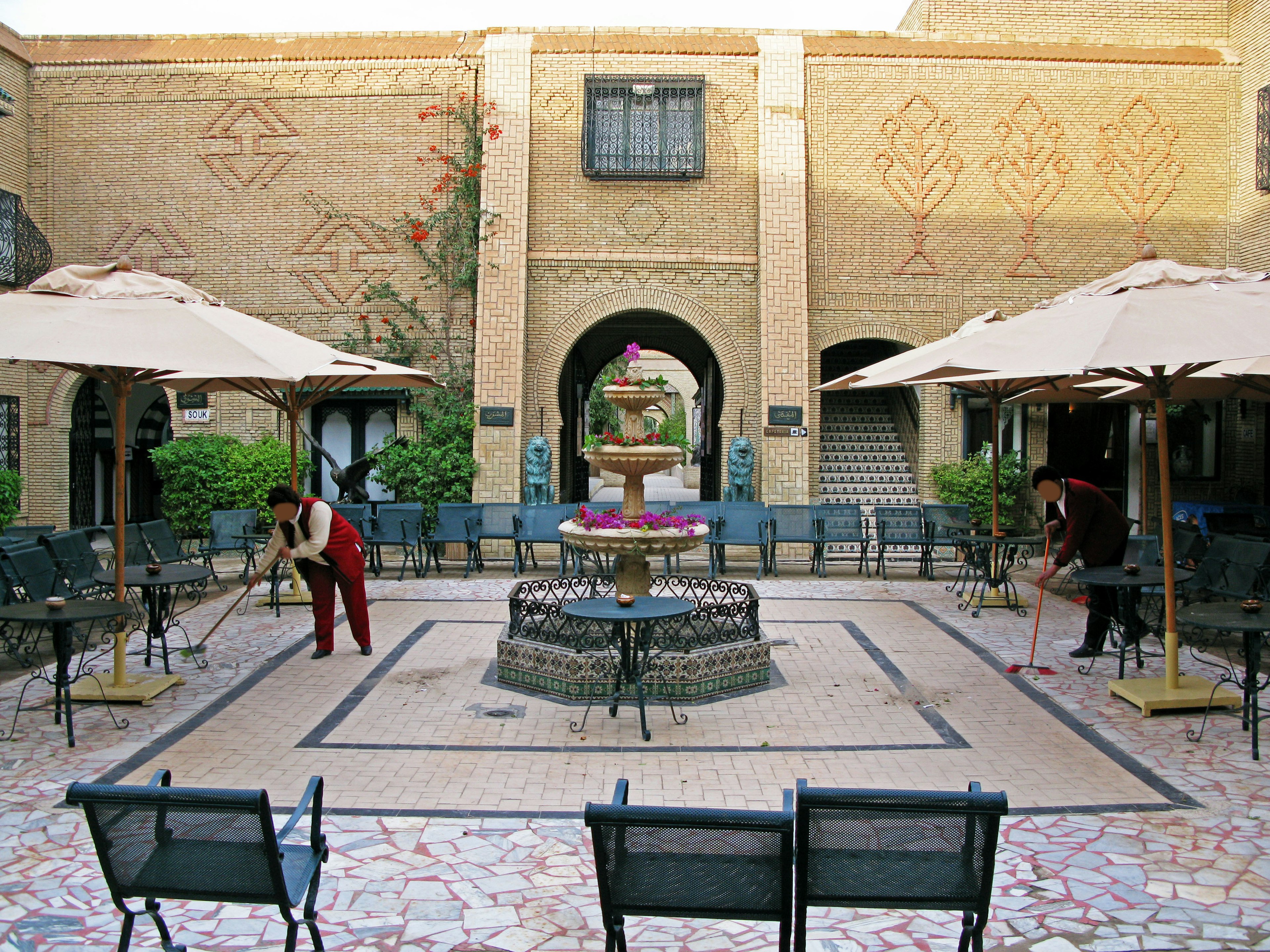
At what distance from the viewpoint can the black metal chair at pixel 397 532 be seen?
1288 centimetres

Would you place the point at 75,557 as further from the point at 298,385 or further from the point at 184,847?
the point at 184,847

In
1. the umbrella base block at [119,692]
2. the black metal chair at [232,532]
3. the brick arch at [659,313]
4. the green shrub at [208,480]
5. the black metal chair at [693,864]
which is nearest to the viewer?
the black metal chair at [693,864]

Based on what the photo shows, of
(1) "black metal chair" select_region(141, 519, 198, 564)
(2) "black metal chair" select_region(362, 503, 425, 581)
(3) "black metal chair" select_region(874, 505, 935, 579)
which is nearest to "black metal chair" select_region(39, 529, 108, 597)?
(1) "black metal chair" select_region(141, 519, 198, 564)

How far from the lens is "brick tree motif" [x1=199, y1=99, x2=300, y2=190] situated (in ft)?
52.0

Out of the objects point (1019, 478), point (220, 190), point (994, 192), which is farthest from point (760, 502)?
point (220, 190)

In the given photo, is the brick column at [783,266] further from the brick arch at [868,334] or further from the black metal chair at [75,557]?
the black metal chair at [75,557]

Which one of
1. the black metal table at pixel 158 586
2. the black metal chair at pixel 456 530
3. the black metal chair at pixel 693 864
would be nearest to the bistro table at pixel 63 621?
the black metal table at pixel 158 586

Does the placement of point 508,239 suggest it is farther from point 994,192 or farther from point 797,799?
point 797,799

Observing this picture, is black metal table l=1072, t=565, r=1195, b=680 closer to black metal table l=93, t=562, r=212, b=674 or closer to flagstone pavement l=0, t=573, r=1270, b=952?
flagstone pavement l=0, t=573, r=1270, b=952

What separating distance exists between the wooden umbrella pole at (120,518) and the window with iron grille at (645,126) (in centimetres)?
999

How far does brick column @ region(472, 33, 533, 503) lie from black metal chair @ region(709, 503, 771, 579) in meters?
3.44

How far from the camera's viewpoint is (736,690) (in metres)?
Result: 7.37

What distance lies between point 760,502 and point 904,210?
5.54m

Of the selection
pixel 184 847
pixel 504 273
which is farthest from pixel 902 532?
pixel 184 847
